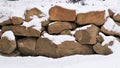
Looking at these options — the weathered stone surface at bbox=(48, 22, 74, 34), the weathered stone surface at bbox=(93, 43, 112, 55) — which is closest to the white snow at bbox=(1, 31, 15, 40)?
the weathered stone surface at bbox=(48, 22, 74, 34)

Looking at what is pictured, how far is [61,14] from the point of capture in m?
4.70

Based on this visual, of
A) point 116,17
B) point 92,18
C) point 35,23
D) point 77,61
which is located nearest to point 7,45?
point 35,23

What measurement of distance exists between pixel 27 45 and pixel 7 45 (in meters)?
0.34

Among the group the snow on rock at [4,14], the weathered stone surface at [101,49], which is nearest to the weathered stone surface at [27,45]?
the snow on rock at [4,14]

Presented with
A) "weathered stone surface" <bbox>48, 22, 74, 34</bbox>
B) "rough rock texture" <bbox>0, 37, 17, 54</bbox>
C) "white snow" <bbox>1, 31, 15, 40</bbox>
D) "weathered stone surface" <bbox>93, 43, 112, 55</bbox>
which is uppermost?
"weathered stone surface" <bbox>48, 22, 74, 34</bbox>

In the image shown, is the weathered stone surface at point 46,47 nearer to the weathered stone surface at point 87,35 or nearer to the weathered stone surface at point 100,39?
the weathered stone surface at point 87,35

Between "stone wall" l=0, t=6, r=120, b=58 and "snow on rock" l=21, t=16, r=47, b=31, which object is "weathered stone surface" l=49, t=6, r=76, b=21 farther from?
"snow on rock" l=21, t=16, r=47, b=31

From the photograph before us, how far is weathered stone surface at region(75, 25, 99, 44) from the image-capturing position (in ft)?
15.3

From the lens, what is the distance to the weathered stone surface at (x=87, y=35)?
4.66m

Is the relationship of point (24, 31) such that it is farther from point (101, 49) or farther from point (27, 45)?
point (101, 49)

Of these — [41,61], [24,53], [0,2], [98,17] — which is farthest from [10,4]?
[98,17]

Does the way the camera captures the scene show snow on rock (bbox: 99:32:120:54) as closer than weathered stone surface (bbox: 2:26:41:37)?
Yes

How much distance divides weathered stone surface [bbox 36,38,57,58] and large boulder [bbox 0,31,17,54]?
423 millimetres

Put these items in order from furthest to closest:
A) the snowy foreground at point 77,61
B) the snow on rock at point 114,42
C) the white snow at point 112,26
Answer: the white snow at point 112,26, the snow on rock at point 114,42, the snowy foreground at point 77,61
